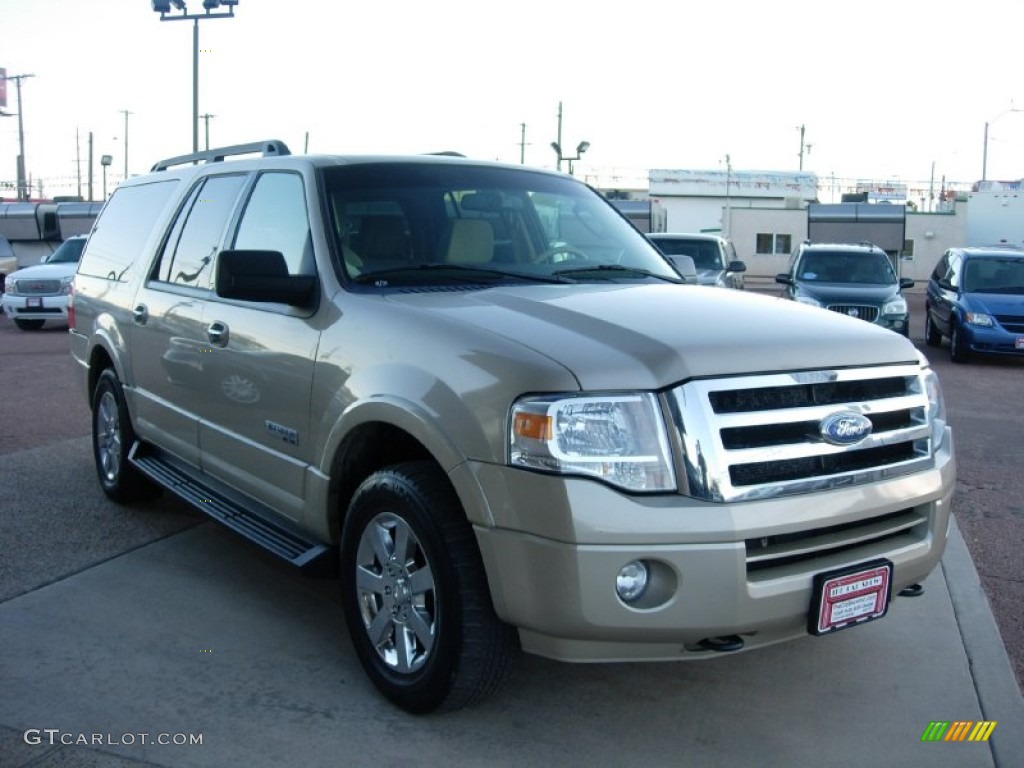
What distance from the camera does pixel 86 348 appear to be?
21.7 ft

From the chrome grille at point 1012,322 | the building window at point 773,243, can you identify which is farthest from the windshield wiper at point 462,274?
the building window at point 773,243

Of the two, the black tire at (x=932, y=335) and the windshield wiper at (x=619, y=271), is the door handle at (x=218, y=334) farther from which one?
the black tire at (x=932, y=335)

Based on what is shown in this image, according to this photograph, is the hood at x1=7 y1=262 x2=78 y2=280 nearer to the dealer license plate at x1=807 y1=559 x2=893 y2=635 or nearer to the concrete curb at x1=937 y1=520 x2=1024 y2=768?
the concrete curb at x1=937 y1=520 x2=1024 y2=768

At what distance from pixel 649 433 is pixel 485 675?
964 millimetres

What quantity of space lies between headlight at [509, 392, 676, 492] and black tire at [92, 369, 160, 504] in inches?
142

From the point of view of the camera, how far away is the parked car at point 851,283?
48.6 feet

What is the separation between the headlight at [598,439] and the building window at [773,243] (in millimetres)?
49682

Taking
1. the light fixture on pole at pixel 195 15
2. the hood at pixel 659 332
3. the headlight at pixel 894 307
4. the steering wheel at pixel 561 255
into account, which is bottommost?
the headlight at pixel 894 307

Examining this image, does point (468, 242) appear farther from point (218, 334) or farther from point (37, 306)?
point (37, 306)

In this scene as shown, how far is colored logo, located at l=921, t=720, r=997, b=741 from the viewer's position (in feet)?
11.5

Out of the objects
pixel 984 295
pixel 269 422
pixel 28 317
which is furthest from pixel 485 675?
pixel 28 317

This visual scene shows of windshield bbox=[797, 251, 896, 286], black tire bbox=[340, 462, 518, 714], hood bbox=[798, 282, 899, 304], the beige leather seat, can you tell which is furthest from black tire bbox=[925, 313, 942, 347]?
black tire bbox=[340, 462, 518, 714]

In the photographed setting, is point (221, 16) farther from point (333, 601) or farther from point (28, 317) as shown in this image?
point (333, 601)

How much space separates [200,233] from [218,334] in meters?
0.84
